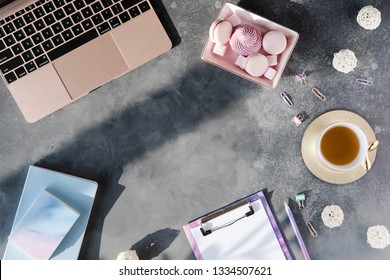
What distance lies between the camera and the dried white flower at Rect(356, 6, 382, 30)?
1062 millimetres

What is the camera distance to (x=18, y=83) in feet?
3.41

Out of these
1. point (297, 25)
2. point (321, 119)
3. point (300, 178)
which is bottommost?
point (300, 178)

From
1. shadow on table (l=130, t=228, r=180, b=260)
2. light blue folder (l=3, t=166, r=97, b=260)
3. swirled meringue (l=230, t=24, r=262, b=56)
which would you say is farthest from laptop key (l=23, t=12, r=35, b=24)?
shadow on table (l=130, t=228, r=180, b=260)

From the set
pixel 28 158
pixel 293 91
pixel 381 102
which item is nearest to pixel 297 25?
pixel 293 91

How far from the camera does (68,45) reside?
3.41ft

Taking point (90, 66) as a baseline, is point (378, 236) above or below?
below

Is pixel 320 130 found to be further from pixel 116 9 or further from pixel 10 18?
pixel 10 18

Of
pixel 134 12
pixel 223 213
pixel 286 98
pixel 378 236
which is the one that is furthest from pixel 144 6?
pixel 378 236

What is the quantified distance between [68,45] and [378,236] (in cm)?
81

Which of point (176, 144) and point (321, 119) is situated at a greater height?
point (321, 119)

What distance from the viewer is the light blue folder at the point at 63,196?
42.9 inches

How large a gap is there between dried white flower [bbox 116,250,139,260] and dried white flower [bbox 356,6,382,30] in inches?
28.6

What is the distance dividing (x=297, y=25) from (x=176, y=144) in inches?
15.1

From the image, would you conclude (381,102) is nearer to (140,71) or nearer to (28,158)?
(140,71)
